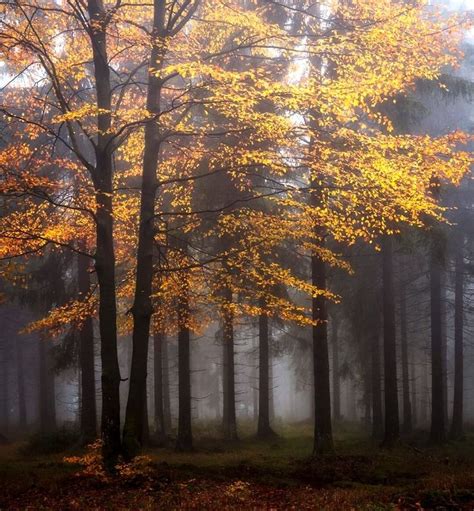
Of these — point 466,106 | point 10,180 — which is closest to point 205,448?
point 10,180

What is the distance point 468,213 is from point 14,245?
17774mm

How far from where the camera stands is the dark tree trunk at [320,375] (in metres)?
13.6

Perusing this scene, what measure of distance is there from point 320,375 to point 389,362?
15.1 feet

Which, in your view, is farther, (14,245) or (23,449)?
(23,449)

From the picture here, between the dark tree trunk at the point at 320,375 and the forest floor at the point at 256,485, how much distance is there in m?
0.86

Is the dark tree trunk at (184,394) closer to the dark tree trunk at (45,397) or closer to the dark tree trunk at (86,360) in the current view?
the dark tree trunk at (86,360)

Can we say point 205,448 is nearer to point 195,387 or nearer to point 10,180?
point 10,180

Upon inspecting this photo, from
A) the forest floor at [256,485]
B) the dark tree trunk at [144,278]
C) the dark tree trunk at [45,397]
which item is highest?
the dark tree trunk at [144,278]

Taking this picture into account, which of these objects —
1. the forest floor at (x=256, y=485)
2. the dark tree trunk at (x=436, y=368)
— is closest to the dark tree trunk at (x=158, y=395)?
A: the forest floor at (x=256, y=485)

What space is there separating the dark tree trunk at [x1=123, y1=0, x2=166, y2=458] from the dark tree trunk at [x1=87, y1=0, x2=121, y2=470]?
0.92ft

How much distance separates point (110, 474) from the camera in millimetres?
9039

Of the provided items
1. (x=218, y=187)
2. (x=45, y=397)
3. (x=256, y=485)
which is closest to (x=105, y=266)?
(x=256, y=485)

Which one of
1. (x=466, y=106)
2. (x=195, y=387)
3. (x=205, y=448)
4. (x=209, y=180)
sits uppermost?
(x=466, y=106)

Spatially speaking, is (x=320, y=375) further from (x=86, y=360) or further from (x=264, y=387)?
(x=86, y=360)
